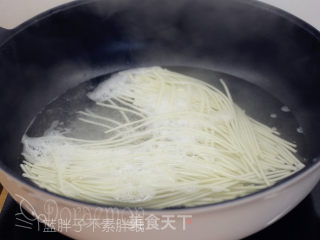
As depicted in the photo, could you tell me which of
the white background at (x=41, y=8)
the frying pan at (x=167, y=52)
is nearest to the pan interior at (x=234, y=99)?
the frying pan at (x=167, y=52)

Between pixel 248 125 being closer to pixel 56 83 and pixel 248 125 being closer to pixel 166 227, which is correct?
pixel 166 227

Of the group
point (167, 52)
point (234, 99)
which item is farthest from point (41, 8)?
point (234, 99)

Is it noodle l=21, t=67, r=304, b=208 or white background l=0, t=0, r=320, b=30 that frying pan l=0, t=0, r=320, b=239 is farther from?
white background l=0, t=0, r=320, b=30

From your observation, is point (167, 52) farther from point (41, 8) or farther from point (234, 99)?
point (41, 8)

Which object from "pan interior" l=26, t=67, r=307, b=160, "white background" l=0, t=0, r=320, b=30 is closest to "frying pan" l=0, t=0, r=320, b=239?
"pan interior" l=26, t=67, r=307, b=160

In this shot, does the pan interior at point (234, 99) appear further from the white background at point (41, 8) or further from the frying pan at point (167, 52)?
the white background at point (41, 8)
